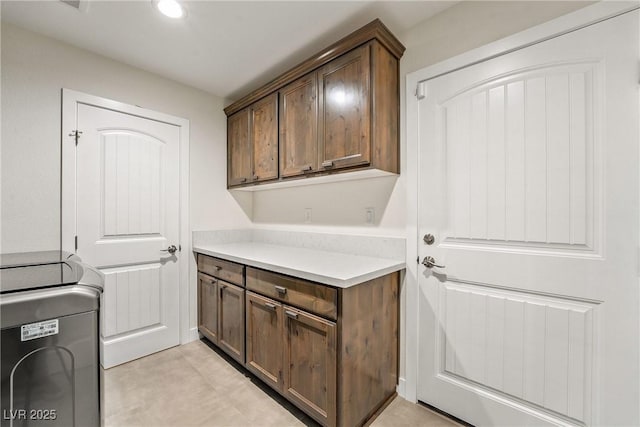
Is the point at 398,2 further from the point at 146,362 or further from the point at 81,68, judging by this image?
the point at 146,362

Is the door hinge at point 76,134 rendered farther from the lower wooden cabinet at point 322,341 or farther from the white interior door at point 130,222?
the lower wooden cabinet at point 322,341

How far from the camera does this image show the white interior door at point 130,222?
209cm

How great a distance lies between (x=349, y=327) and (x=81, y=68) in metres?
2.67

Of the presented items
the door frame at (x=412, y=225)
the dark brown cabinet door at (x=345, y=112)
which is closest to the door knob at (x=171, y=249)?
the dark brown cabinet door at (x=345, y=112)

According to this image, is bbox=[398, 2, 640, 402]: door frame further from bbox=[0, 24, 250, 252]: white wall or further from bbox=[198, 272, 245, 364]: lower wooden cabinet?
bbox=[0, 24, 250, 252]: white wall

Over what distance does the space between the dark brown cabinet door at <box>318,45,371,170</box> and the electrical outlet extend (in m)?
0.45

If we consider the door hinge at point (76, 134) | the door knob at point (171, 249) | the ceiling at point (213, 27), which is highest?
the ceiling at point (213, 27)

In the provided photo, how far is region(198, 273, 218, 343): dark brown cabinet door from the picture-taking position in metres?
2.34

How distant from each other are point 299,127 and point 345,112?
44 cm

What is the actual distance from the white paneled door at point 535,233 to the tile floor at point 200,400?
0.34m

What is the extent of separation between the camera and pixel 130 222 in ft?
7.48

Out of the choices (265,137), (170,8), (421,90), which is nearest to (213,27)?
(170,8)

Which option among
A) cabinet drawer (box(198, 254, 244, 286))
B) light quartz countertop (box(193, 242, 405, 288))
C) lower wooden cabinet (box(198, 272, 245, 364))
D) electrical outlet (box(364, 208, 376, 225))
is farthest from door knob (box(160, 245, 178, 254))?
electrical outlet (box(364, 208, 376, 225))

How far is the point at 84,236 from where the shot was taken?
6.75ft
